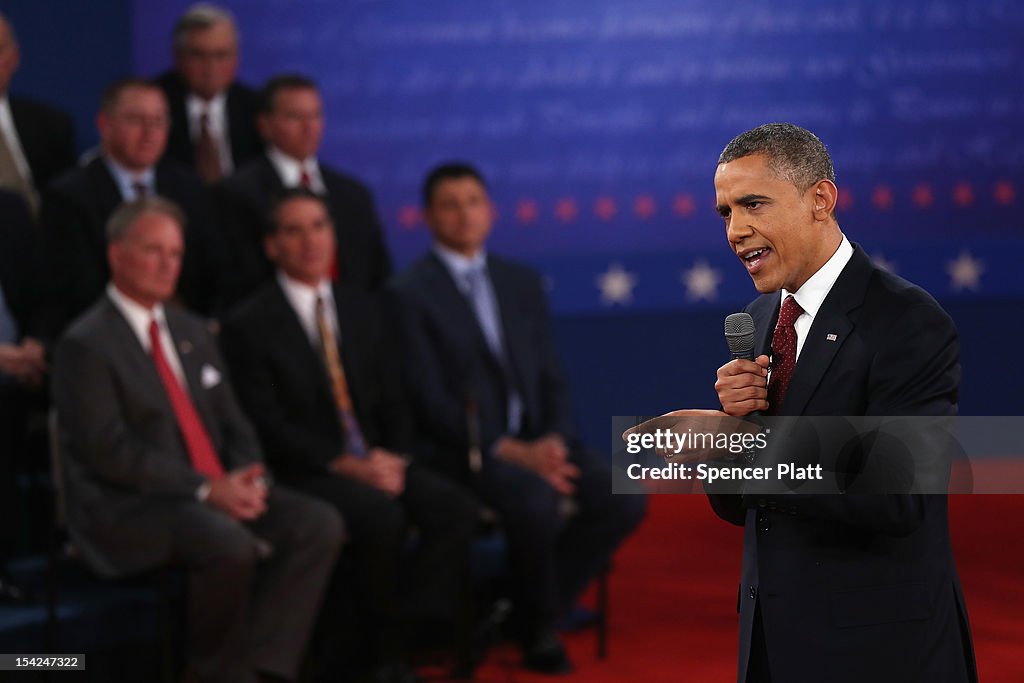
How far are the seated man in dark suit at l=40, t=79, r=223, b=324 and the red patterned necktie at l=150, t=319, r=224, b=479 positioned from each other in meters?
0.45

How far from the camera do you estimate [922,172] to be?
5.77m

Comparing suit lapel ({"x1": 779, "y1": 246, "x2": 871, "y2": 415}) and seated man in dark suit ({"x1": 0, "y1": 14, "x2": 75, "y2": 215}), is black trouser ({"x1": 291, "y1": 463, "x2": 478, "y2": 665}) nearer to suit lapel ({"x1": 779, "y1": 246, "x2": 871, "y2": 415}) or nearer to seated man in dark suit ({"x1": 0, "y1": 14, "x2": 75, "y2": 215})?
seated man in dark suit ({"x1": 0, "y1": 14, "x2": 75, "y2": 215})

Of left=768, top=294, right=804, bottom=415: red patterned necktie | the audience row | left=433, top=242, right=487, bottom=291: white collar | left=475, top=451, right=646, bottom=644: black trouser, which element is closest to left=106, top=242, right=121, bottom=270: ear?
the audience row

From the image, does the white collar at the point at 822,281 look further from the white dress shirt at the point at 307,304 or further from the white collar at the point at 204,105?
the white collar at the point at 204,105

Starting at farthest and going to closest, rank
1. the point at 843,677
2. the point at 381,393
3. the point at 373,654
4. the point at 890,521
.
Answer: the point at 381,393 → the point at 373,654 → the point at 843,677 → the point at 890,521

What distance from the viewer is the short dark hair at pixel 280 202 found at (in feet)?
14.3

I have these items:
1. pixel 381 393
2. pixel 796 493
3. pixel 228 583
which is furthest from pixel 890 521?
pixel 381 393

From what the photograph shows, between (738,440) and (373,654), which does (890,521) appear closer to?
(738,440)

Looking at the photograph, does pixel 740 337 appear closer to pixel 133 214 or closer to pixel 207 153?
pixel 133 214

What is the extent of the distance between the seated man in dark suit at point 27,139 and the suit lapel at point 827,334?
11.5 ft

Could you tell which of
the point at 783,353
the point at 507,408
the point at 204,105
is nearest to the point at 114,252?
the point at 204,105

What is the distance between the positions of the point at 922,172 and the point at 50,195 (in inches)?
140

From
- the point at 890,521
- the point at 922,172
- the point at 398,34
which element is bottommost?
the point at 890,521

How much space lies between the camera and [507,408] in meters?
4.67
